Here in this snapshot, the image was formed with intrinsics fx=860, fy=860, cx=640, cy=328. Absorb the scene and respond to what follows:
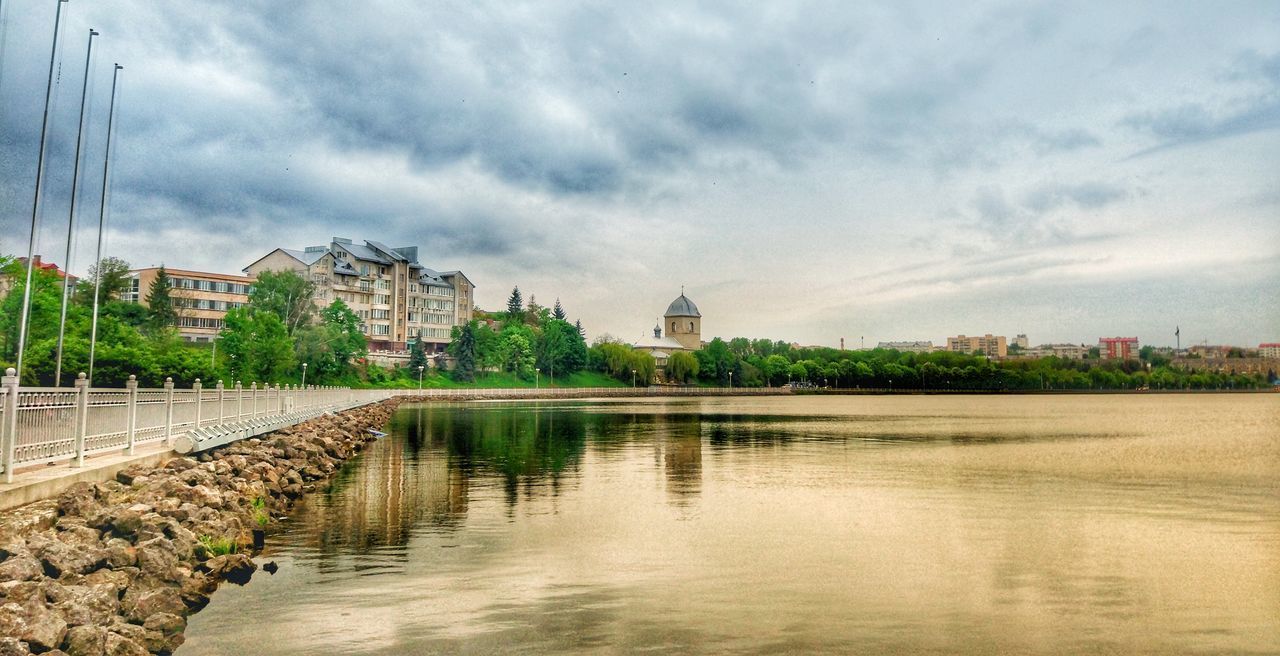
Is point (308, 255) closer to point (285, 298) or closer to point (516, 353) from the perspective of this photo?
point (285, 298)

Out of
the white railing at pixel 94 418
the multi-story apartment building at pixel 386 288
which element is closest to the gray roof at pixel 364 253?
the multi-story apartment building at pixel 386 288

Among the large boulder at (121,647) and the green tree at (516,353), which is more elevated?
the green tree at (516,353)

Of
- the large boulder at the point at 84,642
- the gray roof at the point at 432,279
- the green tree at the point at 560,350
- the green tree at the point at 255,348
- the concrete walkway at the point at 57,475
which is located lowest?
the large boulder at the point at 84,642

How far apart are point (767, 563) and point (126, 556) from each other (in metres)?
9.33

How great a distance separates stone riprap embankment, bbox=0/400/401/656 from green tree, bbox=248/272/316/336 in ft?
296

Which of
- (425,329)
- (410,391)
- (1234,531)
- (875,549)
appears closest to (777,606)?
(875,549)

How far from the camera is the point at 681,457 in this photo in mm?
33562

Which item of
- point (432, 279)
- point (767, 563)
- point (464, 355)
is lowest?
point (767, 563)

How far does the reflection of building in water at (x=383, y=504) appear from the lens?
53.2ft

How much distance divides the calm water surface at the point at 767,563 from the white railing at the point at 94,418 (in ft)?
13.6

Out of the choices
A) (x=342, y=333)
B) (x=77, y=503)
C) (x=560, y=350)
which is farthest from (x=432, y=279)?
(x=77, y=503)

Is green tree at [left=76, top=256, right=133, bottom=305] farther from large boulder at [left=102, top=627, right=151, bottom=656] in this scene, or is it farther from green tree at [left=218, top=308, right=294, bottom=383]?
large boulder at [left=102, top=627, right=151, bottom=656]

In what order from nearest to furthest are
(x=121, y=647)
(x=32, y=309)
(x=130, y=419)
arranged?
(x=121, y=647) → (x=130, y=419) → (x=32, y=309)

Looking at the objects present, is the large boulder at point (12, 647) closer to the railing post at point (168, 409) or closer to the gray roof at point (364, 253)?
the railing post at point (168, 409)
